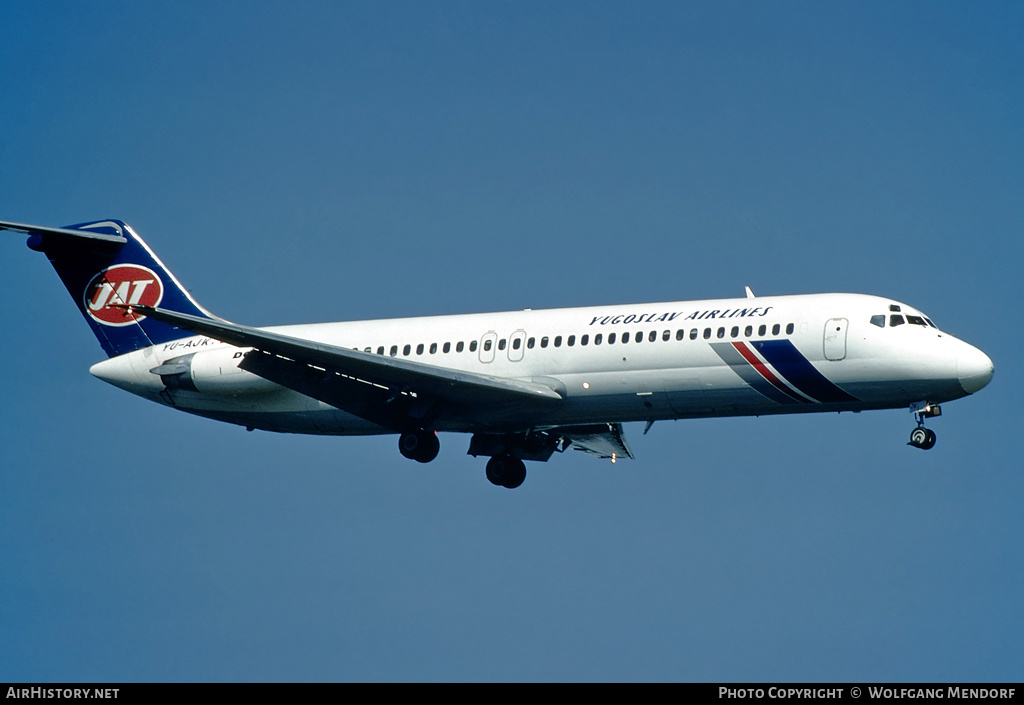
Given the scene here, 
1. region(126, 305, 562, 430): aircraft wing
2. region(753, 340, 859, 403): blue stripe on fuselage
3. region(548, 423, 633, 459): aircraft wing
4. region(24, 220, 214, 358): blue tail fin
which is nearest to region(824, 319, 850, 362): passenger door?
region(753, 340, 859, 403): blue stripe on fuselage

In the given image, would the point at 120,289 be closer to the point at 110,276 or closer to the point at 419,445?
the point at 110,276

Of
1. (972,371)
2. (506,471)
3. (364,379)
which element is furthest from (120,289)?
(972,371)

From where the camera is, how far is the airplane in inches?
1490

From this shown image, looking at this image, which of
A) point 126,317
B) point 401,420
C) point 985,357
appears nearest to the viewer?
point 985,357

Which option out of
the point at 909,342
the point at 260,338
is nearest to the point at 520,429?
the point at 260,338

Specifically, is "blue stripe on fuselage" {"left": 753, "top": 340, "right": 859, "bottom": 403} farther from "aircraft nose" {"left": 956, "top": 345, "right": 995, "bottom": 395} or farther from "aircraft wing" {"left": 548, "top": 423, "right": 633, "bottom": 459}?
"aircraft wing" {"left": 548, "top": 423, "right": 633, "bottom": 459}

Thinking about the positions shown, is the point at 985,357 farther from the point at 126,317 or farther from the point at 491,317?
the point at 126,317

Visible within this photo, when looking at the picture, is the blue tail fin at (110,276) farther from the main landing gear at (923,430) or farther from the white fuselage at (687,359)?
the main landing gear at (923,430)

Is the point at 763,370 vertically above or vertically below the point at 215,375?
below

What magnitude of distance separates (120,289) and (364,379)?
9.89 metres

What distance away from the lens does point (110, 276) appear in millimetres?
46688

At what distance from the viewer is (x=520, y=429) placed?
42125 millimetres
